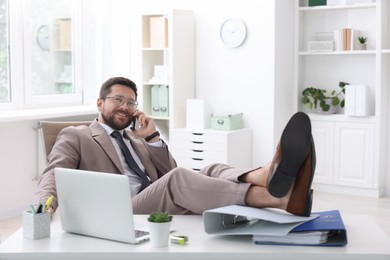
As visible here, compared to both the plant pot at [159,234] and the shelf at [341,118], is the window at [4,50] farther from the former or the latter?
the plant pot at [159,234]

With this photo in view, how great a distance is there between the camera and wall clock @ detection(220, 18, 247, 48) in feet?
19.1

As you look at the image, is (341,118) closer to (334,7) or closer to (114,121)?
(334,7)

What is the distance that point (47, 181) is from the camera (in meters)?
2.85

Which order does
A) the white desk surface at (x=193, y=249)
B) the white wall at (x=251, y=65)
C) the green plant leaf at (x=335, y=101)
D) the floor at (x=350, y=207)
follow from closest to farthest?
the white desk surface at (x=193, y=249)
the floor at (x=350, y=207)
the white wall at (x=251, y=65)
the green plant leaf at (x=335, y=101)

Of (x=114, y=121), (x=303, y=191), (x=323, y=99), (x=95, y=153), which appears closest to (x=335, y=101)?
(x=323, y=99)

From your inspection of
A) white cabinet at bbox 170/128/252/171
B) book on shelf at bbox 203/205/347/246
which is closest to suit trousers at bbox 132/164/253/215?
book on shelf at bbox 203/205/347/246

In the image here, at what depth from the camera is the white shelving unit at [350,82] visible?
558 cm

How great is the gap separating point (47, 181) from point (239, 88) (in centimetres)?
329

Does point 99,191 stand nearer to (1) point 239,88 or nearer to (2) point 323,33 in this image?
(1) point 239,88

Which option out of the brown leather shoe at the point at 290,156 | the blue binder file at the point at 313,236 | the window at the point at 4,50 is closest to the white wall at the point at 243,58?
the window at the point at 4,50

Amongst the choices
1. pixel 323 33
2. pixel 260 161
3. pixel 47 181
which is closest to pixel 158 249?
pixel 47 181

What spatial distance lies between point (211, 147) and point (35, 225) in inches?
135

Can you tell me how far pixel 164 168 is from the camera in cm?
347

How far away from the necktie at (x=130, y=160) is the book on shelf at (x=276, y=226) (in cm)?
94
